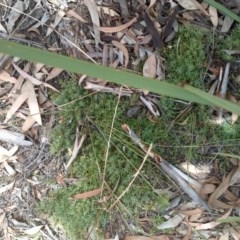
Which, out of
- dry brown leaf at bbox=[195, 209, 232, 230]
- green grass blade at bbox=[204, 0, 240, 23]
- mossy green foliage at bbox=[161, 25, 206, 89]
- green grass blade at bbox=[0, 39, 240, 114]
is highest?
green grass blade at bbox=[0, 39, 240, 114]

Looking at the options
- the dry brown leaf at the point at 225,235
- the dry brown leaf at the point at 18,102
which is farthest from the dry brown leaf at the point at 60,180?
the dry brown leaf at the point at 225,235

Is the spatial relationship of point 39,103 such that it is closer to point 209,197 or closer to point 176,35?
point 176,35

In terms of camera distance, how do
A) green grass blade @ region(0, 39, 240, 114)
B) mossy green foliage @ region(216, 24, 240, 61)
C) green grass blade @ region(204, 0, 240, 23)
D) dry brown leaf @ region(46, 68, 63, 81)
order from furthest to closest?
dry brown leaf @ region(46, 68, 63, 81) → mossy green foliage @ region(216, 24, 240, 61) → green grass blade @ region(204, 0, 240, 23) → green grass blade @ region(0, 39, 240, 114)

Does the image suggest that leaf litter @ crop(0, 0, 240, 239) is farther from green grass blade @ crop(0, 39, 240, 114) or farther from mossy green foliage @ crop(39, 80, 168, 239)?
green grass blade @ crop(0, 39, 240, 114)

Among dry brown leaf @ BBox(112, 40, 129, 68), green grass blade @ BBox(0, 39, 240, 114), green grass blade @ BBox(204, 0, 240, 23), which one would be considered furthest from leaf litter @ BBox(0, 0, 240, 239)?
green grass blade @ BBox(0, 39, 240, 114)

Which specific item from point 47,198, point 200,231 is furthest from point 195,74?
point 47,198

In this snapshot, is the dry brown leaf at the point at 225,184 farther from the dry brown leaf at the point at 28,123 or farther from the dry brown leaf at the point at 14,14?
the dry brown leaf at the point at 14,14
